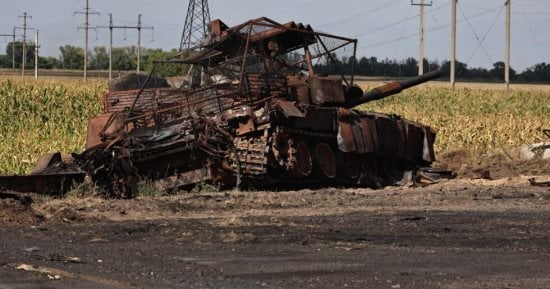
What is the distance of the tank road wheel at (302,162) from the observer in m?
15.4

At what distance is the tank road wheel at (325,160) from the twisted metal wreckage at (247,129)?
0.08 ft

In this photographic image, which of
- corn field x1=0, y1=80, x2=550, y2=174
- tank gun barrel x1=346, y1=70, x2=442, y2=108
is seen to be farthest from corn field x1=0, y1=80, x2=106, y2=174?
tank gun barrel x1=346, y1=70, x2=442, y2=108

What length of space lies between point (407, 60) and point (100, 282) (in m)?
87.9

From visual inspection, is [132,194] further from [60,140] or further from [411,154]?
[60,140]

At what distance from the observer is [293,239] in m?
9.30

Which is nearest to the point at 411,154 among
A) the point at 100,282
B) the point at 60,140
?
the point at 60,140

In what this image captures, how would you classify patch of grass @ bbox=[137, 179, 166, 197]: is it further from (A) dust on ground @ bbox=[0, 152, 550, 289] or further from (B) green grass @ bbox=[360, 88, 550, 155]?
(B) green grass @ bbox=[360, 88, 550, 155]

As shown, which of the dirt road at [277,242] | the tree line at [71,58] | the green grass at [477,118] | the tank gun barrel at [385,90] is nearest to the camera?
the dirt road at [277,242]

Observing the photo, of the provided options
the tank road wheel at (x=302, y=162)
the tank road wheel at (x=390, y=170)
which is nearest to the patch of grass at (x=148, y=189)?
the tank road wheel at (x=302, y=162)

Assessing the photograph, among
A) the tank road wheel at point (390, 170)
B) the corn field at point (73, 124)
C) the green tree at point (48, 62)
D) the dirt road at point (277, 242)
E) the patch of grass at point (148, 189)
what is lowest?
the dirt road at point (277, 242)

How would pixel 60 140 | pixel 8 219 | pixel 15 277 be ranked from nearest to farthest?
pixel 15 277, pixel 8 219, pixel 60 140

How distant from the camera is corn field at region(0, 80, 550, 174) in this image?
2142cm

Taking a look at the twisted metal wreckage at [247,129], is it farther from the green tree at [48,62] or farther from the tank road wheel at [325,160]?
the green tree at [48,62]

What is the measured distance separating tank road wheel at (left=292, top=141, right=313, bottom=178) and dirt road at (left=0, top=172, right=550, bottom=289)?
3.95 feet
